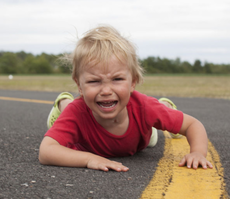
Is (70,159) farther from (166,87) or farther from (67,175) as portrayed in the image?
(166,87)

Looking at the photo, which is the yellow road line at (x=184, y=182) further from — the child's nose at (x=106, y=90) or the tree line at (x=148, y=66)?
the tree line at (x=148, y=66)

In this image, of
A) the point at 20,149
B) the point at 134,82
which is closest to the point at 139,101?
the point at 134,82

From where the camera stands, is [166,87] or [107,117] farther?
[166,87]

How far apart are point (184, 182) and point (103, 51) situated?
1125 millimetres

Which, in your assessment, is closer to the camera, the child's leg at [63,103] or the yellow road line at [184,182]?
the yellow road line at [184,182]

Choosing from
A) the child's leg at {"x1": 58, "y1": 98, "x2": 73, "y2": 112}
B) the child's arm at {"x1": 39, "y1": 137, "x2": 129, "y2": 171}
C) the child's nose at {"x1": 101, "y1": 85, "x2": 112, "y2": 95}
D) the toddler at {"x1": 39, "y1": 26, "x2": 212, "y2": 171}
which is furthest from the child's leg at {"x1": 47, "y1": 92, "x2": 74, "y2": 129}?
the child's nose at {"x1": 101, "y1": 85, "x2": 112, "y2": 95}

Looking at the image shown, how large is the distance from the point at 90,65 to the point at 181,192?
3.72 ft

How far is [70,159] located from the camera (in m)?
2.33

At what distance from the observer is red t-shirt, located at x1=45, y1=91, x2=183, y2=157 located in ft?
8.52

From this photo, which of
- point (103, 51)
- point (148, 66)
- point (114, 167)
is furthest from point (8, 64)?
point (114, 167)

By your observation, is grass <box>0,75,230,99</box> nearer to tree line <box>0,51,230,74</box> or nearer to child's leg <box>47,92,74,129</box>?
child's leg <box>47,92,74,129</box>

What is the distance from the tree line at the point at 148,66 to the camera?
255 feet

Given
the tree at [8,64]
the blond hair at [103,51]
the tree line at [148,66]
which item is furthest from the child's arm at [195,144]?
the tree at [8,64]

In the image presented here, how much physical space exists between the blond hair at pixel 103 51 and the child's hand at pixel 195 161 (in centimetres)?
78
